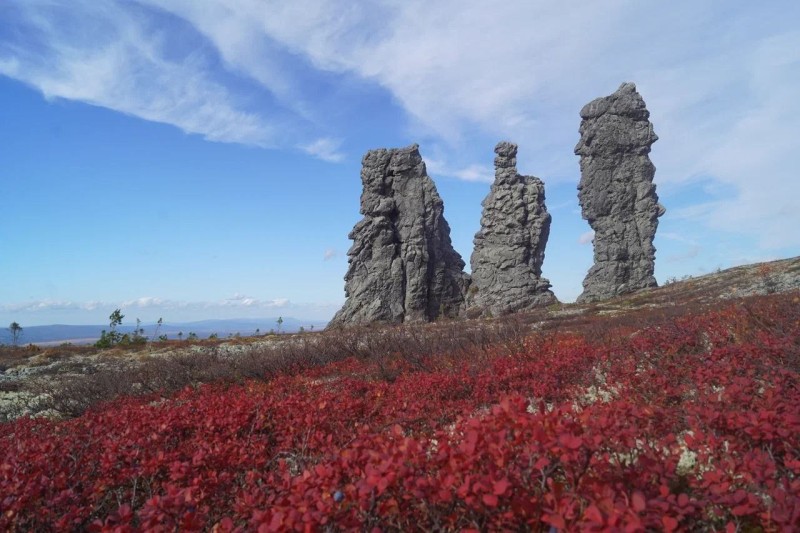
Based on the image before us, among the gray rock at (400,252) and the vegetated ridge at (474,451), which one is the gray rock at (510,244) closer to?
the gray rock at (400,252)

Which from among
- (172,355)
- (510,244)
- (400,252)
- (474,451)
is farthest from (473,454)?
(510,244)

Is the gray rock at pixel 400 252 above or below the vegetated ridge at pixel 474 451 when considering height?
above

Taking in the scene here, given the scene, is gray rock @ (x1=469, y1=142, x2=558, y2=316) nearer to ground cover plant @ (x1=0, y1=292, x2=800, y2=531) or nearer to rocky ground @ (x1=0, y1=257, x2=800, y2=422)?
rocky ground @ (x1=0, y1=257, x2=800, y2=422)

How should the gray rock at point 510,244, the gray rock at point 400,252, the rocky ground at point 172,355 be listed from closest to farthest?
1. the rocky ground at point 172,355
2. the gray rock at point 400,252
3. the gray rock at point 510,244

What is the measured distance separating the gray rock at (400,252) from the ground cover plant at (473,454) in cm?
3912

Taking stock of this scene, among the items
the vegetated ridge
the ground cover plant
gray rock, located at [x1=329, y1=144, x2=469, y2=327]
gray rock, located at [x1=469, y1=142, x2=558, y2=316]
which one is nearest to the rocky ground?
the vegetated ridge

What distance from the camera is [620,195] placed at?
52469 mm

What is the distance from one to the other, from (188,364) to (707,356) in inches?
594

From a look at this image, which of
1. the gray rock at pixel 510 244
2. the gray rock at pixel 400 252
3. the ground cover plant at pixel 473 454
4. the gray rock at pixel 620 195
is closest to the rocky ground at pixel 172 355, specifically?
the ground cover plant at pixel 473 454

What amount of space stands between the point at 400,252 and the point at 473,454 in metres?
49.0

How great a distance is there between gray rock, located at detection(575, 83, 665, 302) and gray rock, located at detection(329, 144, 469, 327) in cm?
1586

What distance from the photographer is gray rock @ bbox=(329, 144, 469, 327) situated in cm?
4969

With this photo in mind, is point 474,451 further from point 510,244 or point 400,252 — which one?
point 510,244

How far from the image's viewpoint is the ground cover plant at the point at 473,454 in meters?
2.71
